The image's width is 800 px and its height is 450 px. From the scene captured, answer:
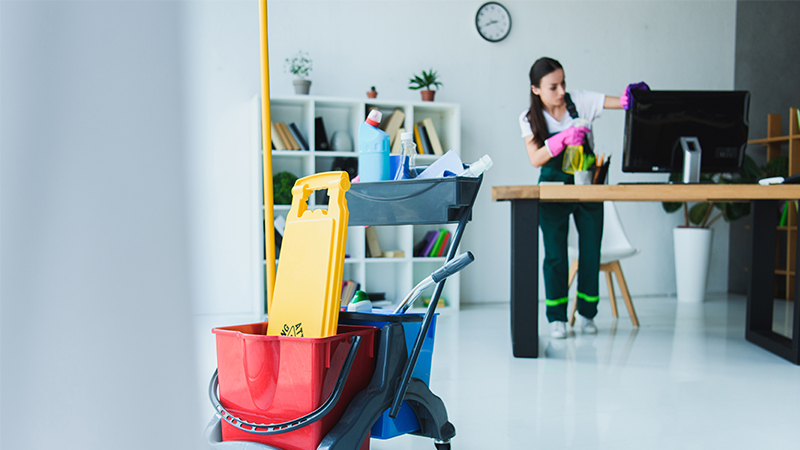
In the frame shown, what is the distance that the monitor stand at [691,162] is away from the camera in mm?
2551

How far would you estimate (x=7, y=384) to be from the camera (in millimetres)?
259

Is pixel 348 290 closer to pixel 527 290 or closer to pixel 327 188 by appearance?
pixel 527 290

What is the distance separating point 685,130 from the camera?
2617mm

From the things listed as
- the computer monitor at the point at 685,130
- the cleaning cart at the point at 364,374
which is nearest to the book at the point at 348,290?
the computer monitor at the point at 685,130

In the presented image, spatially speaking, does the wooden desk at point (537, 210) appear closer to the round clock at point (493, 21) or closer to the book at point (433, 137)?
the book at point (433, 137)

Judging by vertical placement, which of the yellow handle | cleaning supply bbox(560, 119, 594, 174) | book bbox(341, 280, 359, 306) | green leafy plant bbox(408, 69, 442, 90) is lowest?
book bbox(341, 280, 359, 306)

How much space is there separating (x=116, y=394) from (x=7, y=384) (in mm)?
46

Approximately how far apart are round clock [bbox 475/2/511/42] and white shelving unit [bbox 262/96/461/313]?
2.39ft

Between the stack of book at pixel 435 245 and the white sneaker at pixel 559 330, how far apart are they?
116 cm

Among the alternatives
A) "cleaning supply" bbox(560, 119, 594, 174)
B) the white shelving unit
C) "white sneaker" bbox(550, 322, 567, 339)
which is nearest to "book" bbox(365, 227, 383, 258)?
the white shelving unit

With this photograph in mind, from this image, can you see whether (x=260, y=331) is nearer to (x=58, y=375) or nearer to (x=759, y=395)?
(x=58, y=375)

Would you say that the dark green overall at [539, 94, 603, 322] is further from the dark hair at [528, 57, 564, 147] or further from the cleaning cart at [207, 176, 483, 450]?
the cleaning cart at [207, 176, 483, 450]

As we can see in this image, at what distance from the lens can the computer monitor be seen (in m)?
2.60

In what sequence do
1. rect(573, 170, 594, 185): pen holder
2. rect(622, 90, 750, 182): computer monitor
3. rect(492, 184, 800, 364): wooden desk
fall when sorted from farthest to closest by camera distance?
rect(622, 90, 750, 182): computer monitor < rect(573, 170, 594, 185): pen holder < rect(492, 184, 800, 364): wooden desk
